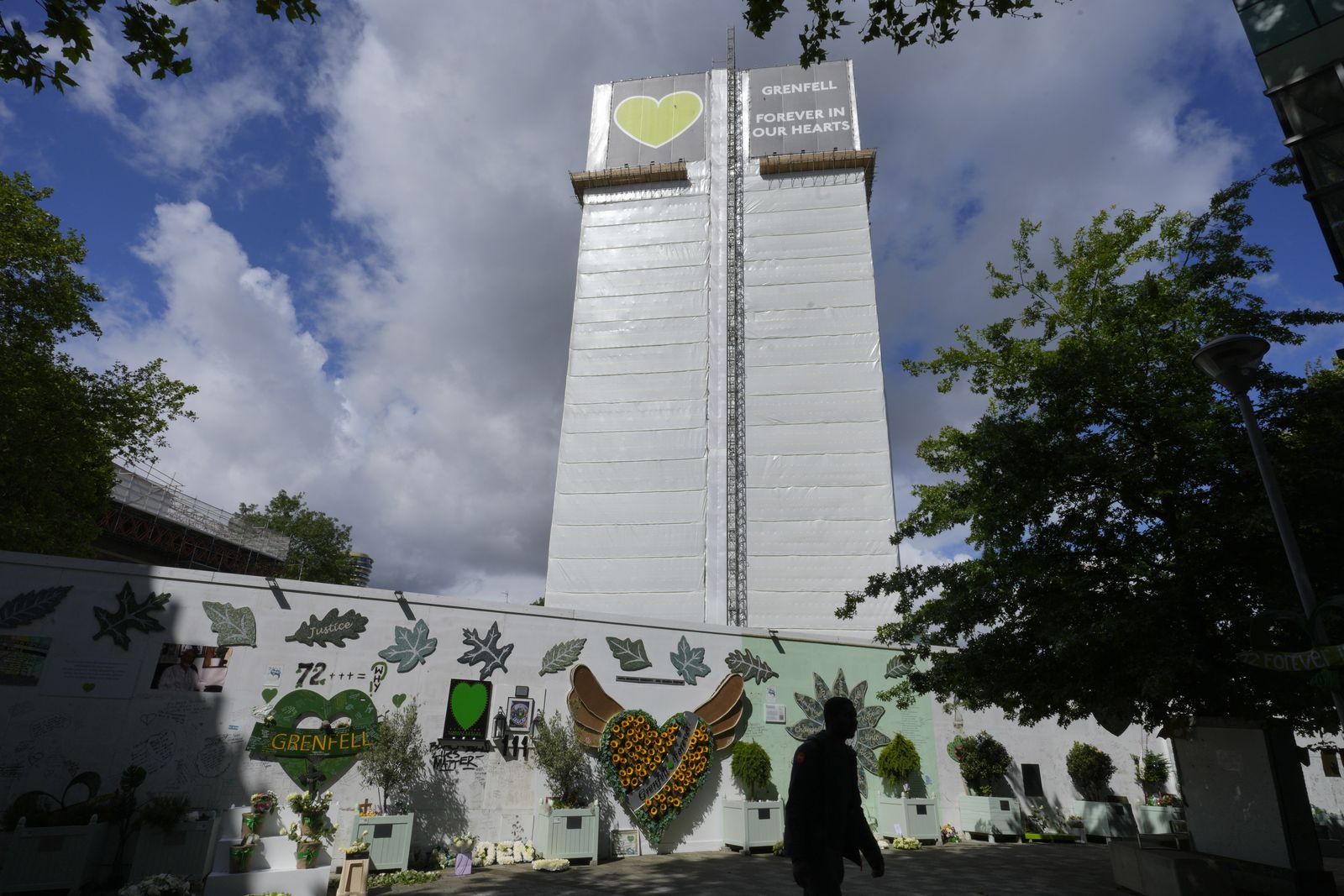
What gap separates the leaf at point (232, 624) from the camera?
9.47 metres

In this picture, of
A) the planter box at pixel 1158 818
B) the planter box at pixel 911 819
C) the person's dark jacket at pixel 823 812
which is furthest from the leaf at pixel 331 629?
the planter box at pixel 1158 818

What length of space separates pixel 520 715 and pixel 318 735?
9.31 feet

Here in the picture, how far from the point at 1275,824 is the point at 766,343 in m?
24.1

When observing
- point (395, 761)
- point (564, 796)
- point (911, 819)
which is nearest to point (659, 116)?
point (911, 819)

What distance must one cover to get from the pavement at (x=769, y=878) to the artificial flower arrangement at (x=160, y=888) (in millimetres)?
1992

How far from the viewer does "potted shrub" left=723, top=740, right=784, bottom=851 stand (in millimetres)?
11227

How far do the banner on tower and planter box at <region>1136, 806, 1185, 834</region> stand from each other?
95.2 ft

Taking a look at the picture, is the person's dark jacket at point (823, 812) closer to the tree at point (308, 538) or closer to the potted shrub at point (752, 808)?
the potted shrub at point (752, 808)

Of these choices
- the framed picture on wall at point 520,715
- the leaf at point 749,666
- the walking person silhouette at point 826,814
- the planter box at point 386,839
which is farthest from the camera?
the leaf at point 749,666

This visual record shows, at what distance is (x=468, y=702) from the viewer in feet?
34.3

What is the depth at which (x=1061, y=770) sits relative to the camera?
1433 cm

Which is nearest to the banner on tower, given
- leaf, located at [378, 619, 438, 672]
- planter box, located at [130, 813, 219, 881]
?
leaf, located at [378, 619, 438, 672]

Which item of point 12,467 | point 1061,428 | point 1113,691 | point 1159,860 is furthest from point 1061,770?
point 12,467

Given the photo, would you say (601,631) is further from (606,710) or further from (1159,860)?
(1159,860)
